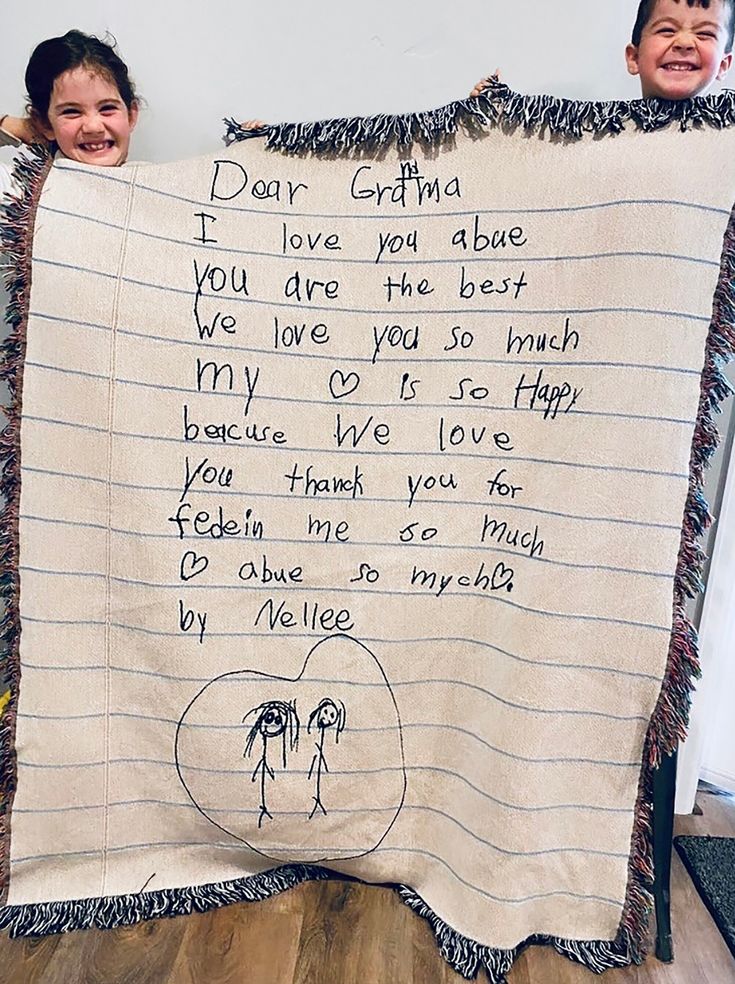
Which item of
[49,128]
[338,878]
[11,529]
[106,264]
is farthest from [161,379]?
[338,878]

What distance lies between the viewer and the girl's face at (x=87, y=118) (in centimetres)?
113

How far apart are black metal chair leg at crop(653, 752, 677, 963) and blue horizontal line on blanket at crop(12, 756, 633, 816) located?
0.14 ft

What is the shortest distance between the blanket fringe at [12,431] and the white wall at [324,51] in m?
0.29

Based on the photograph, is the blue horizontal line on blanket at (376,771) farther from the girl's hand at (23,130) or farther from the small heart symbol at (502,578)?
the girl's hand at (23,130)

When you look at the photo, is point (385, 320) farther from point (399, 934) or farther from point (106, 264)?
point (399, 934)

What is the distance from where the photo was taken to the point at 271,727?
1.15 meters

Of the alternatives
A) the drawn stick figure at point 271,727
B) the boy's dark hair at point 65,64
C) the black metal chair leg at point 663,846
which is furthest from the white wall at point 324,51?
the black metal chair leg at point 663,846

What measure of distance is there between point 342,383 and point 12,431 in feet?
1.47

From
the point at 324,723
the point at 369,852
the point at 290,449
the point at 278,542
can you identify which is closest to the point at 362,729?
the point at 324,723

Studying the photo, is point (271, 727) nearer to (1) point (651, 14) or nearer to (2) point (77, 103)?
(2) point (77, 103)

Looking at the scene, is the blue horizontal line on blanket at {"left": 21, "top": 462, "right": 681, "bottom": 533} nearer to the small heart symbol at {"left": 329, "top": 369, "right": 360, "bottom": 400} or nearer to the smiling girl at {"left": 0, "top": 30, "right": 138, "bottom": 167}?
the small heart symbol at {"left": 329, "top": 369, "right": 360, "bottom": 400}

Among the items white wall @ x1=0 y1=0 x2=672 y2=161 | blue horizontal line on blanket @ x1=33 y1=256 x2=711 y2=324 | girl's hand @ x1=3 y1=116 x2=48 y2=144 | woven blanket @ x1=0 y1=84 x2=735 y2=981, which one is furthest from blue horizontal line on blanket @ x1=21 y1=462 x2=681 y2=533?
white wall @ x1=0 y1=0 x2=672 y2=161

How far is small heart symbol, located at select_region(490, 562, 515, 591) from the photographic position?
1084mm

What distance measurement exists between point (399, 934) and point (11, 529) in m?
0.77
